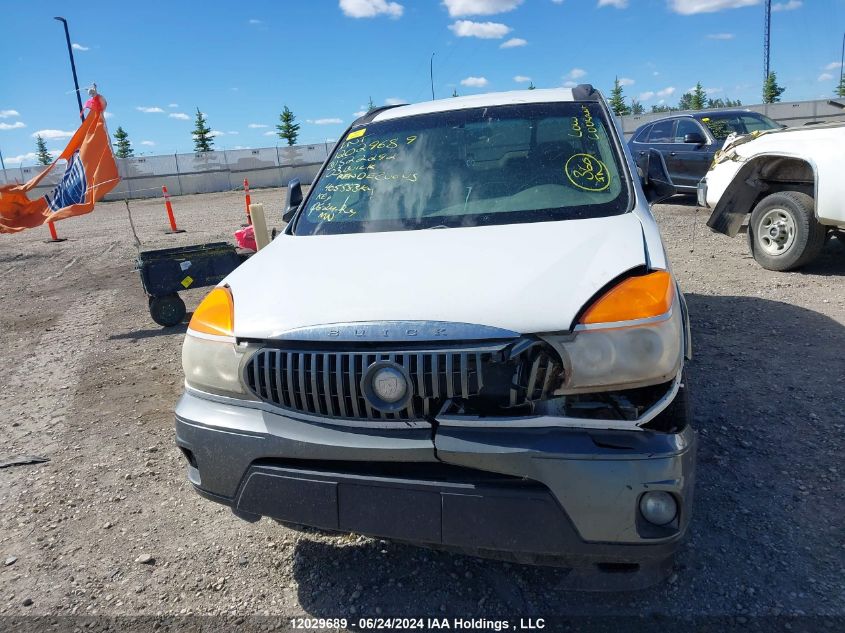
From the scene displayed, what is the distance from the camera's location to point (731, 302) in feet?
19.8

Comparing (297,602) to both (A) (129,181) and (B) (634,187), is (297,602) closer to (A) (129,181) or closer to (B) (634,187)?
(B) (634,187)

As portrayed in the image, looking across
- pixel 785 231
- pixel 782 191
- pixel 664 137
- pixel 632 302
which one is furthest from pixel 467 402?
pixel 664 137

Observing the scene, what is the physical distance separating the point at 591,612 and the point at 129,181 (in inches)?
1488

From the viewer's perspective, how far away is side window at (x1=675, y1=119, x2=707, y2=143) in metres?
11.6

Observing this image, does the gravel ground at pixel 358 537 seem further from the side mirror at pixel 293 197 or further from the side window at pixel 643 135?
the side window at pixel 643 135

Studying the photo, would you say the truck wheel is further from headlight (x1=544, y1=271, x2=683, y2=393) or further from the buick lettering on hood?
headlight (x1=544, y1=271, x2=683, y2=393)

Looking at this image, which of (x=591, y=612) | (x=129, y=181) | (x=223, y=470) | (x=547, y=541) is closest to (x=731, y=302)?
(x=591, y=612)

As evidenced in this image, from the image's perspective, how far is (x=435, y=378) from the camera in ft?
6.56

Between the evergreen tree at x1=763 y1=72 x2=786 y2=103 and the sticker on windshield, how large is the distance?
6798 cm

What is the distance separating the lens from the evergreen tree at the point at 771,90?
5956 centimetres

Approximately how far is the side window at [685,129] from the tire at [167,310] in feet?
32.1

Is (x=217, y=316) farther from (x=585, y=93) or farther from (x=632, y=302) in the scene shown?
(x=585, y=93)

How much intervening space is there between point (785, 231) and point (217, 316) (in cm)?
674

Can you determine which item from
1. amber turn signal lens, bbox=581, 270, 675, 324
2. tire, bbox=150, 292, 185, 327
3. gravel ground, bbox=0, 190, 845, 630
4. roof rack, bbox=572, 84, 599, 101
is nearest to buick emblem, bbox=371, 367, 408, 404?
amber turn signal lens, bbox=581, 270, 675, 324
